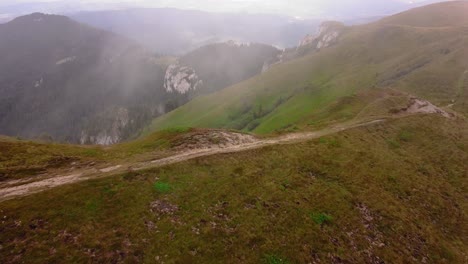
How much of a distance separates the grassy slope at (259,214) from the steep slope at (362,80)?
26096 millimetres

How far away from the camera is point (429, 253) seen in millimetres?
24016

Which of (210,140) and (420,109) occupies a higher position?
(210,140)

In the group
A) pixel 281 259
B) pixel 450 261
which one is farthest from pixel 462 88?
pixel 281 259

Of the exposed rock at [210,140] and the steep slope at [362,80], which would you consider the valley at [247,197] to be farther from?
the steep slope at [362,80]

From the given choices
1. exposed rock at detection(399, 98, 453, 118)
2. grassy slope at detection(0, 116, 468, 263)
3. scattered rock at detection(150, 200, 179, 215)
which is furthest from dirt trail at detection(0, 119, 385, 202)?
exposed rock at detection(399, 98, 453, 118)

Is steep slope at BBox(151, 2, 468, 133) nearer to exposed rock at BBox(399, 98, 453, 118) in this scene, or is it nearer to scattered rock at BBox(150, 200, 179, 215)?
exposed rock at BBox(399, 98, 453, 118)

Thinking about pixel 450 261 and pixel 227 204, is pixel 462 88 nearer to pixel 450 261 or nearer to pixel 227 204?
pixel 450 261

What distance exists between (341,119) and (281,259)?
36357 millimetres

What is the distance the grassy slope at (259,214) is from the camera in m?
18.8

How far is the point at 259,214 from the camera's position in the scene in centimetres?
2295

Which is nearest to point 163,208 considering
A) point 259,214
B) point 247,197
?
point 247,197

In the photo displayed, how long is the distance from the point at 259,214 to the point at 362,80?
133687 millimetres

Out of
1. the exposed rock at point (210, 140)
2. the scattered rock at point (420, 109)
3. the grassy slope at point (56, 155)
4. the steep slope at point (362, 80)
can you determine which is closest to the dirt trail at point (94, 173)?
the exposed rock at point (210, 140)

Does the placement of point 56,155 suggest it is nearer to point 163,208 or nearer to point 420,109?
point 163,208
